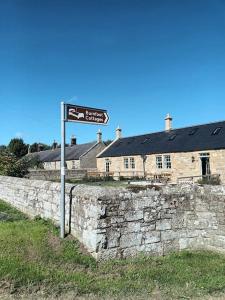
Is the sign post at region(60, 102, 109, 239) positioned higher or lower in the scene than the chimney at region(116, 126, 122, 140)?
lower

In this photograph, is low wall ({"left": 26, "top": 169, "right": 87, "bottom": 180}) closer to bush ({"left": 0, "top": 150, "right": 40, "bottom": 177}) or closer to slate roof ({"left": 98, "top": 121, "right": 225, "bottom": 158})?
slate roof ({"left": 98, "top": 121, "right": 225, "bottom": 158})

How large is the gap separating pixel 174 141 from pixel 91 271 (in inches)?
1121

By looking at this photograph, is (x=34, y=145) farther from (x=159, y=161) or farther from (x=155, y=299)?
(x=155, y=299)

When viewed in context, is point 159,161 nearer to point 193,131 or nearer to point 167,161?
point 167,161

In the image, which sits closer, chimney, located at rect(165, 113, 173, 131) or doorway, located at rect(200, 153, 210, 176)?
doorway, located at rect(200, 153, 210, 176)

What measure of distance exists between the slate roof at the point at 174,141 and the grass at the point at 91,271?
22.3 meters

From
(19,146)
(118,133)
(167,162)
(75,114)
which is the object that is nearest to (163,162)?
(167,162)

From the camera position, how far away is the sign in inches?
261

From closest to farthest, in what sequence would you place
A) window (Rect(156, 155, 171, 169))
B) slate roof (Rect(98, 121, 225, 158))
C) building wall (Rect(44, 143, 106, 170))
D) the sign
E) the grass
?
the grass
the sign
slate roof (Rect(98, 121, 225, 158))
window (Rect(156, 155, 171, 169))
building wall (Rect(44, 143, 106, 170))

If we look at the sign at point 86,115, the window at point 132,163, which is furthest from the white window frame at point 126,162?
the sign at point 86,115

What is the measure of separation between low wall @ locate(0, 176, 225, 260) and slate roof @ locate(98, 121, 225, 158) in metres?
21.1

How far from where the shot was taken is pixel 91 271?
5391 millimetres

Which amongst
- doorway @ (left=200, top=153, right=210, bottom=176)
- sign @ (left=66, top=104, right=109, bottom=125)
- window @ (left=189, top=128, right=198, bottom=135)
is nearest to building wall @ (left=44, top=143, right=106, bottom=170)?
window @ (left=189, top=128, right=198, bottom=135)

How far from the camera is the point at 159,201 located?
657 cm
